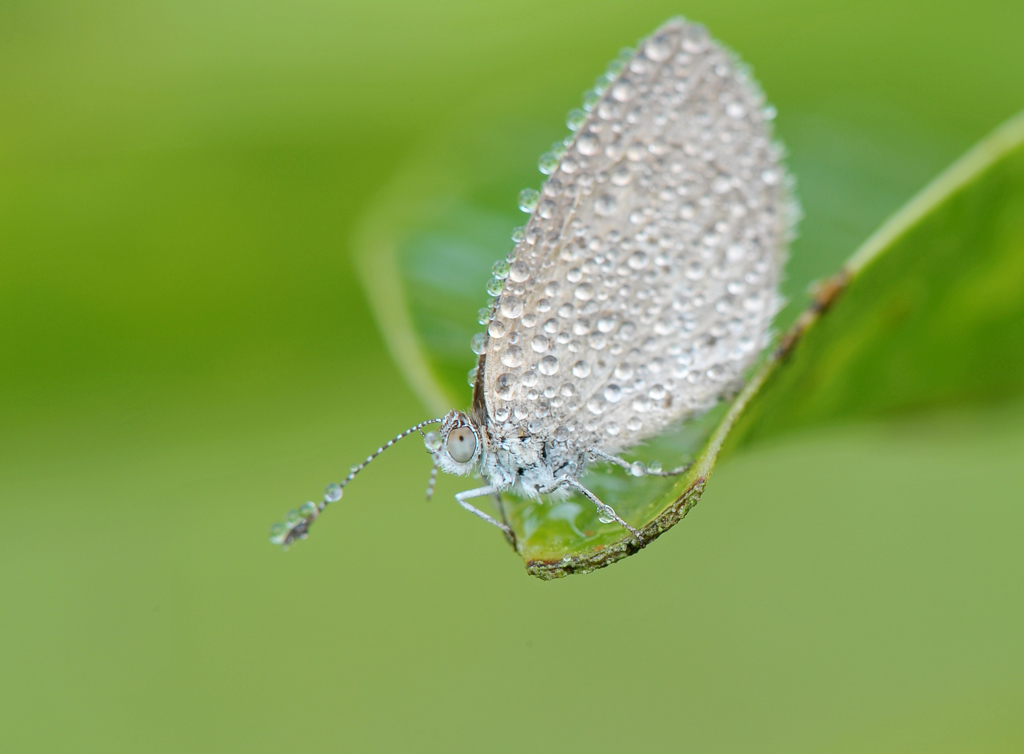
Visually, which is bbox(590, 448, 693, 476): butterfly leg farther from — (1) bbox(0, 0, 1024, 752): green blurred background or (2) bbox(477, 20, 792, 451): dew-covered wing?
(1) bbox(0, 0, 1024, 752): green blurred background

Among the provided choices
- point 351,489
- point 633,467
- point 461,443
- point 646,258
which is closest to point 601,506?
point 633,467

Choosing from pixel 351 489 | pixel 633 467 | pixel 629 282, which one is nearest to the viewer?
pixel 633 467

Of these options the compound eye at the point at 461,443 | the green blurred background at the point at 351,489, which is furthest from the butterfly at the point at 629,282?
the green blurred background at the point at 351,489

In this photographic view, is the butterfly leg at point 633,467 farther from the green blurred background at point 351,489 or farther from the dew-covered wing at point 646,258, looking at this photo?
the green blurred background at point 351,489

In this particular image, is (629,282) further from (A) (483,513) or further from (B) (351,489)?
(B) (351,489)

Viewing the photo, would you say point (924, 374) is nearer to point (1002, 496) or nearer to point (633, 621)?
point (1002, 496)

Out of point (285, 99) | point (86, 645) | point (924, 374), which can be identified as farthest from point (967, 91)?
point (86, 645)

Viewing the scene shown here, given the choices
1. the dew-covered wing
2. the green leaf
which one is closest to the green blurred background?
the dew-covered wing
